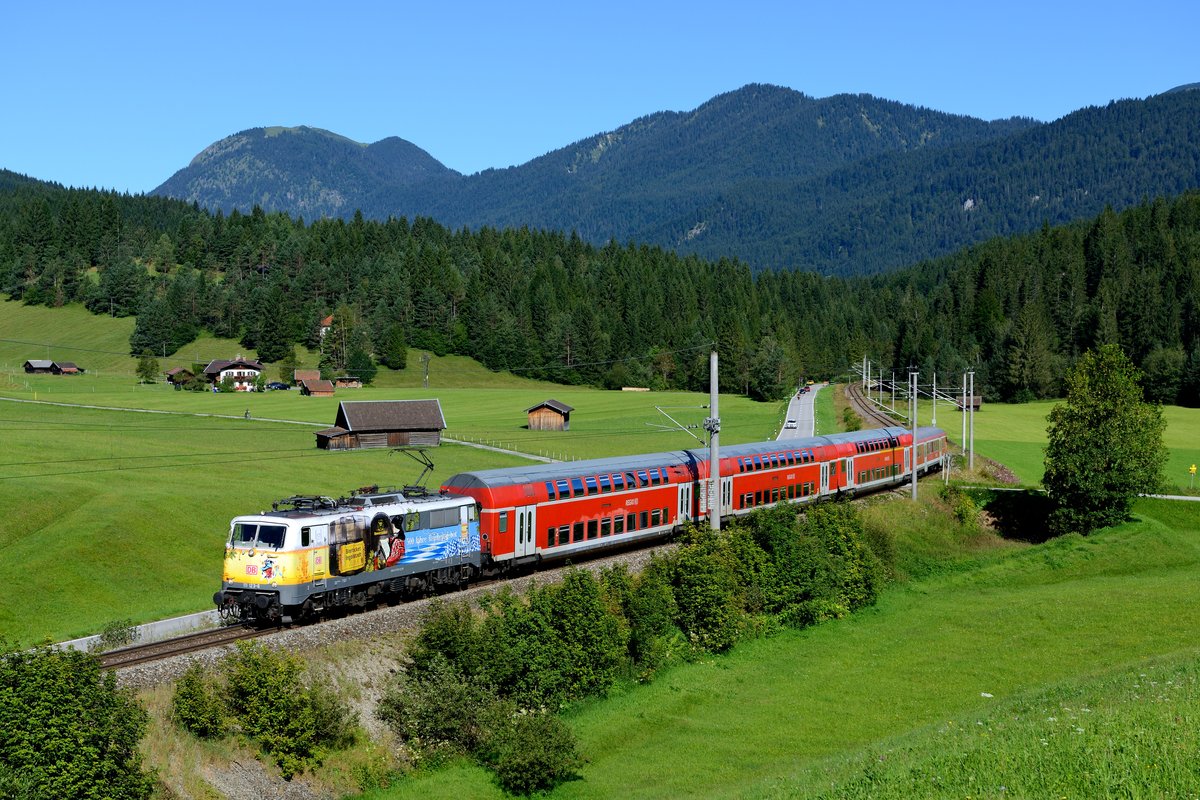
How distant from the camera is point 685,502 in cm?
5659

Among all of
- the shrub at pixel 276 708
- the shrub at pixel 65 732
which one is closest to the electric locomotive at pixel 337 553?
the shrub at pixel 276 708

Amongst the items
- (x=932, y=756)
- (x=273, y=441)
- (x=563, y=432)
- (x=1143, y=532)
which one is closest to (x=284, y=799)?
(x=932, y=756)

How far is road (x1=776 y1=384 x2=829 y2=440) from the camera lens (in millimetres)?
116812

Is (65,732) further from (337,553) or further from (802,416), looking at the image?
(802,416)

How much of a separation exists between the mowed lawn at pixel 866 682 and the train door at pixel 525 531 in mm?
7783

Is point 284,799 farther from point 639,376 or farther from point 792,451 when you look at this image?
point 639,376

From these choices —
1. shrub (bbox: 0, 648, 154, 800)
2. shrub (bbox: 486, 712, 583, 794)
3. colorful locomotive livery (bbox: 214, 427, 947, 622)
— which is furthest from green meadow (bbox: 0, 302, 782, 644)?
shrub (bbox: 486, 712, 583, 794)

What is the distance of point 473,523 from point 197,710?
50.1ft

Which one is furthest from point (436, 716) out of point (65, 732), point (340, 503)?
point (65, 732)

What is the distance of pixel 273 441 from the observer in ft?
341

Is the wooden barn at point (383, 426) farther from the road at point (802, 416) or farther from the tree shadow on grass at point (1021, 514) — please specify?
the tree shadow on grass at point (1021, 514)

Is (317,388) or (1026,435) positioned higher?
(317,388)

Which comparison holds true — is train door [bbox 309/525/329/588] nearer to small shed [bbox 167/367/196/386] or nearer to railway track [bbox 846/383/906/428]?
railway track [bbox 846/383/906/428]

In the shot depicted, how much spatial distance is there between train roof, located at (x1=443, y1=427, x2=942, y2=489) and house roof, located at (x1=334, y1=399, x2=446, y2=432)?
47.2 meters
